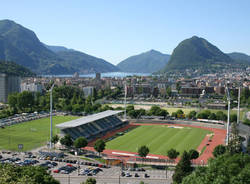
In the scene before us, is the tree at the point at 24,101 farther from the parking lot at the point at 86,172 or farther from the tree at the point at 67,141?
the parking lot at the point at 86,172

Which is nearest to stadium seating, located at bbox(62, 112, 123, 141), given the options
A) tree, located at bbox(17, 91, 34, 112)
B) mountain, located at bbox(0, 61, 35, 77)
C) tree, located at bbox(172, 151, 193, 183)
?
tree, located at bbox(172, 151, 193, 183)

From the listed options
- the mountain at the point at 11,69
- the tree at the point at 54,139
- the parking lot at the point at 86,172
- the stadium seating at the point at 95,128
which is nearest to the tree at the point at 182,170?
the parking lot at the point at 86,172

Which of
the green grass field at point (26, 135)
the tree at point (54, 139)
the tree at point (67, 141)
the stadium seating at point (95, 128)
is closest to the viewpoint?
the tree at point (67, 141)

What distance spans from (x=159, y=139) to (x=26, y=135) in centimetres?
A: 1805

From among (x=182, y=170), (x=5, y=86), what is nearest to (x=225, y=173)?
(x=182, y=170)

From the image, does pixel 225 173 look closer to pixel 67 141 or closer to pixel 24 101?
pixel 67 141

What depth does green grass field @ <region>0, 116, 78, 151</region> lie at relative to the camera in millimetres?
35531

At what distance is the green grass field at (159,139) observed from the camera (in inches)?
1409

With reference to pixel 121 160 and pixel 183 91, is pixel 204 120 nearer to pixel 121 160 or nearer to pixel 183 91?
pixel 121 160

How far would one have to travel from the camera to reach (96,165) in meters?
28.1

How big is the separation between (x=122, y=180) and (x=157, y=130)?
23040 mm

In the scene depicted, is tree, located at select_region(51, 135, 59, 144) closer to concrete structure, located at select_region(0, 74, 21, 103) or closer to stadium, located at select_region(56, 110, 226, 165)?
stadium, located at select_region(56, 110, 226, 165)

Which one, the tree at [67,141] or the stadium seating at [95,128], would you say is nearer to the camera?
the tree at [67,141]

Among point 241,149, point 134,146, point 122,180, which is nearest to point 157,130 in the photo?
point 134,146
